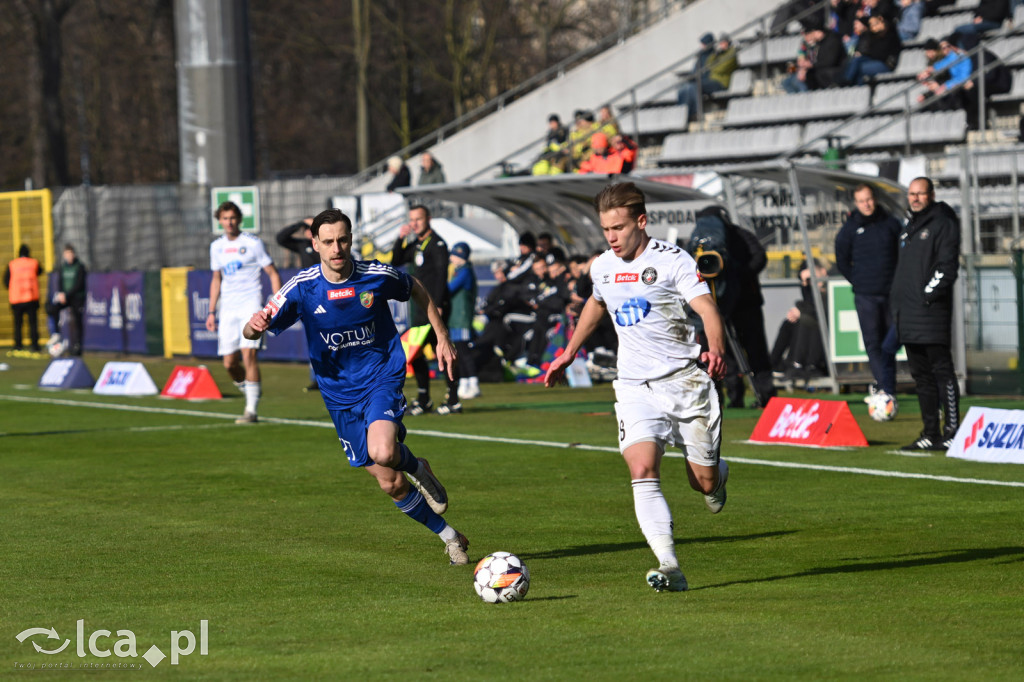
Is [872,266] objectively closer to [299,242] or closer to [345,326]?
[299,242]

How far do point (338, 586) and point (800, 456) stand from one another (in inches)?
253

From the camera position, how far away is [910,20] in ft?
102

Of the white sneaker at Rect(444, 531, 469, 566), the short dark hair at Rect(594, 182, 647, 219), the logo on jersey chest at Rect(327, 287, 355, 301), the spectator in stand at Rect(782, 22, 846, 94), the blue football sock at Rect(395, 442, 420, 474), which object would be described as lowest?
the white sneaker at Rect(444, 531, 469, 566)

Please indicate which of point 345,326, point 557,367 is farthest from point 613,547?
point 345,326

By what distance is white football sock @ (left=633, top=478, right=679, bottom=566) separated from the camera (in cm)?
762

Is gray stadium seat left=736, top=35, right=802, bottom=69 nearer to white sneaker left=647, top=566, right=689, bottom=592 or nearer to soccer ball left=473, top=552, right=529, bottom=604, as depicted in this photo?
white sneaker left=647, top=566, right=689, bottom=592

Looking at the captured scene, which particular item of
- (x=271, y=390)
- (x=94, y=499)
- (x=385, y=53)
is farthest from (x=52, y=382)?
(x=385, y=53)

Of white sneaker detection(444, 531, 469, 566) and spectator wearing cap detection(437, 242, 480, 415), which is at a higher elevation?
spectator wearing cap detection(437, 242, 480, 415)

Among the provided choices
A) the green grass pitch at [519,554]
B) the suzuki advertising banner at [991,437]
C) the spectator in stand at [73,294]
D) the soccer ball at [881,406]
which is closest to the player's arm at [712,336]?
the green grass pitch at [519,554]

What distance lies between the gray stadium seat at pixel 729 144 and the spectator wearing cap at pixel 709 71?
1.53m

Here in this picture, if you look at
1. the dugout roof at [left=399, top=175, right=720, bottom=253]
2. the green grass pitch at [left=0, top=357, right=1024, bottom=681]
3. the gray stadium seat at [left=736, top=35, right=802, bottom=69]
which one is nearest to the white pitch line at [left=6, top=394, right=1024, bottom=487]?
the green grass pitch at [left=0, top=357, right=1024, bottom=681]

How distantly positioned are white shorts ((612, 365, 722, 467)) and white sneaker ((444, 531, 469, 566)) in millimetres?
1212

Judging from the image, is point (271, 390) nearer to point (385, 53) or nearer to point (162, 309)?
point (162, 309)

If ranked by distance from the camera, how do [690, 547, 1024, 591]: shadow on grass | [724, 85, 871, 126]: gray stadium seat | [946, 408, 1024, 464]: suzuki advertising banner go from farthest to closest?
[724, 85, 871, 126]: gray stadium seat, [946, 408, 1024, 464]: suzuki advertising banner, [690, 547, 1024, 591]: shadow on grass
